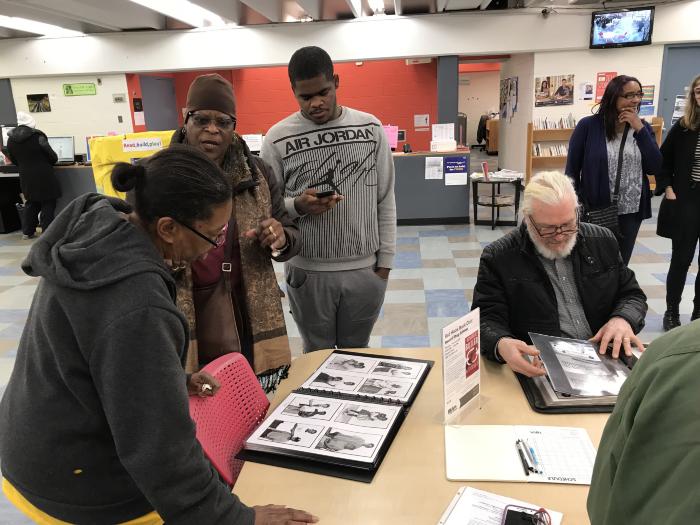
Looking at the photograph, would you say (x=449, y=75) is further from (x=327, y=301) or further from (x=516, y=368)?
(x=516, y=368)

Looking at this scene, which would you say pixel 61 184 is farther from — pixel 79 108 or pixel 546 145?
pixel 546 145

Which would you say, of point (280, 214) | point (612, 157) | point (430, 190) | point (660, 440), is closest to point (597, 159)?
point (612, 157)

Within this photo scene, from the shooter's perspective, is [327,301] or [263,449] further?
[327,301]

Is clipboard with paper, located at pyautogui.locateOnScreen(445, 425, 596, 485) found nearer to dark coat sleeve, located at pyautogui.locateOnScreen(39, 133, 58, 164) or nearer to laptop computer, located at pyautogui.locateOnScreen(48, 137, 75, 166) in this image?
dark coat sleeve, located at pyautogui.locateOnScreen(39, 133, 58, 164)

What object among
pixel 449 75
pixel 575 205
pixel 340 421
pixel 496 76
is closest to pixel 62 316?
pixel 340 421

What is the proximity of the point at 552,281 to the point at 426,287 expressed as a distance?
282 cm

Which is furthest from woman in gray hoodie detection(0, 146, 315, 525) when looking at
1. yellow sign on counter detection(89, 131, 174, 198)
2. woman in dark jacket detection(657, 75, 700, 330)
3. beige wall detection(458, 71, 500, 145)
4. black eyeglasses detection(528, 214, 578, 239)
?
beige wall detection(458, 71, 500, 145)

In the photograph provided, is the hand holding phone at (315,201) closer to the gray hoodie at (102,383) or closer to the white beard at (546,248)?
the white beard at (546,248)

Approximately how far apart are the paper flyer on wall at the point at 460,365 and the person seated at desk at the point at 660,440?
702 millimetres

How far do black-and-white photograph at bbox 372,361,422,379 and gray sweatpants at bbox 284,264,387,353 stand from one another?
47 cm

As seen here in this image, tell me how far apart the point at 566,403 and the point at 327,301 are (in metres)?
1.01

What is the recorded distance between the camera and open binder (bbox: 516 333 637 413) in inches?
54.9

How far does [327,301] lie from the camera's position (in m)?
2.11

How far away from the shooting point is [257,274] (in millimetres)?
1696
